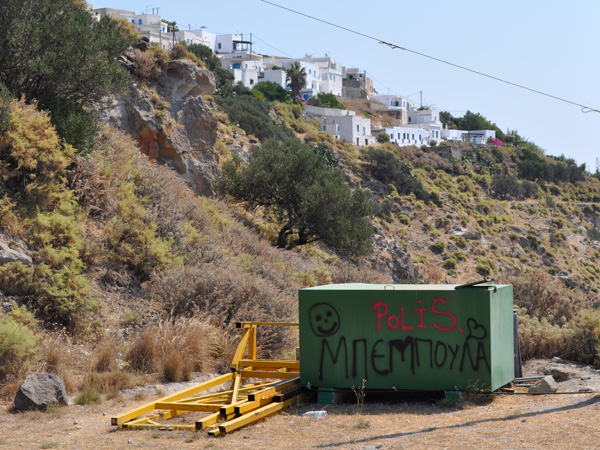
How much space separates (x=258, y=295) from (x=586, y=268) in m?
54.9

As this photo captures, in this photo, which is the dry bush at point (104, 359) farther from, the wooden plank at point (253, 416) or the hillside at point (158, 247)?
the wooden plank at point (253, 416)

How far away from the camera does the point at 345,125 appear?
269ft

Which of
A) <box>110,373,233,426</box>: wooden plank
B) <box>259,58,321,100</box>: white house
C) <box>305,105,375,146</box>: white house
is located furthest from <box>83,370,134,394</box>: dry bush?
<box>259,58,321,100</box>: white house

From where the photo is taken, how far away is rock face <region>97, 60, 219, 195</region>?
74.7ft

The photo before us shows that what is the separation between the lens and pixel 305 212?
25.9 m

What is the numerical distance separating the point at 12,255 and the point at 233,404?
5721 millimetres

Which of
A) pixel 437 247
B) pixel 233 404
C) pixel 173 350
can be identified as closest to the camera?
pixel 233 404

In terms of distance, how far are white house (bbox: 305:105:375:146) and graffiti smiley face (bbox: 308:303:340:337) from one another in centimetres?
7218

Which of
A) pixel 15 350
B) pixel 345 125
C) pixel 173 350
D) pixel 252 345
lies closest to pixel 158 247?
pixel 173 350

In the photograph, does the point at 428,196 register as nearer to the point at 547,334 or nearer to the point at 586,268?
the point at 586,268

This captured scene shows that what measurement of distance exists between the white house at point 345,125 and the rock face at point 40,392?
238 feet

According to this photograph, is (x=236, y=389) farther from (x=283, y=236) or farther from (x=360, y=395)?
(x=283, y=236)

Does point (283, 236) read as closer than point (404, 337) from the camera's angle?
No

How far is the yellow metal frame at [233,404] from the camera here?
7523 mm
